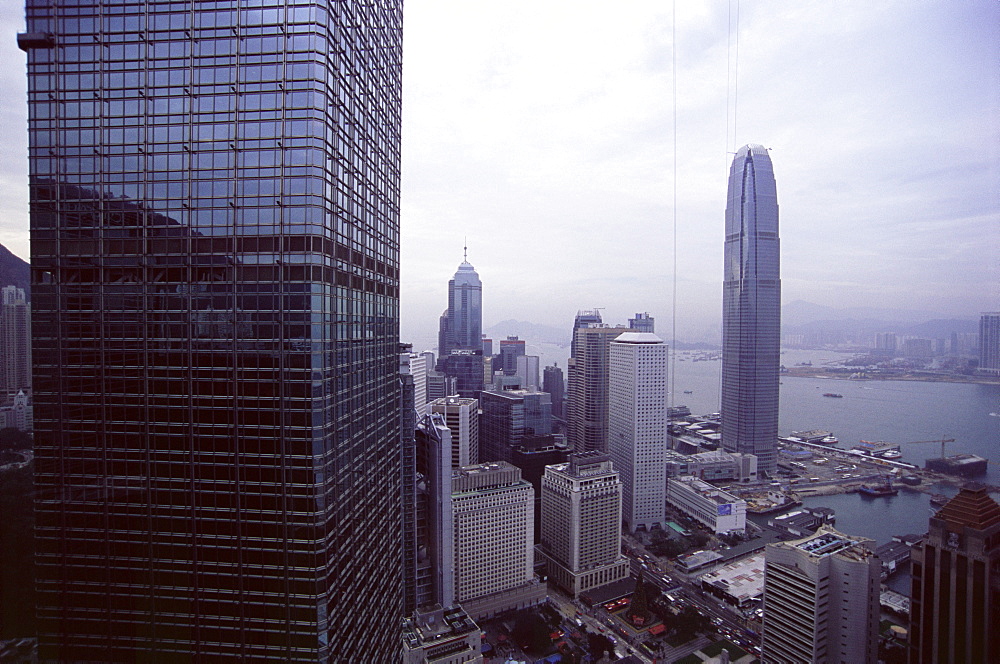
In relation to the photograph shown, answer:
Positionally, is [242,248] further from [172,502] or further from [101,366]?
[172,502]

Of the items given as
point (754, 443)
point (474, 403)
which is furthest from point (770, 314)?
point (474, 403)

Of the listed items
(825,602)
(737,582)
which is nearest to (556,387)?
(737,582)

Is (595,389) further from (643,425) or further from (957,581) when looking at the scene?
(957,581)

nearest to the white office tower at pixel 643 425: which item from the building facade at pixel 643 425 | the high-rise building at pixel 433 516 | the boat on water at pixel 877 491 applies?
the building facade at pixel 643 425

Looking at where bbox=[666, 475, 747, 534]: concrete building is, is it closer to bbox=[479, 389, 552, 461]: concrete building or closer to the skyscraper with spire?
bbox=[479, 389, 552, 461]: concrete building

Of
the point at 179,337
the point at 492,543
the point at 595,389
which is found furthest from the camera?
the point at 595,389

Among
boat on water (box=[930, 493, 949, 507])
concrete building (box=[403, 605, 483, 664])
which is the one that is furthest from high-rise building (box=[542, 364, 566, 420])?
boat on water (box=[930, 493, 949, 507])
